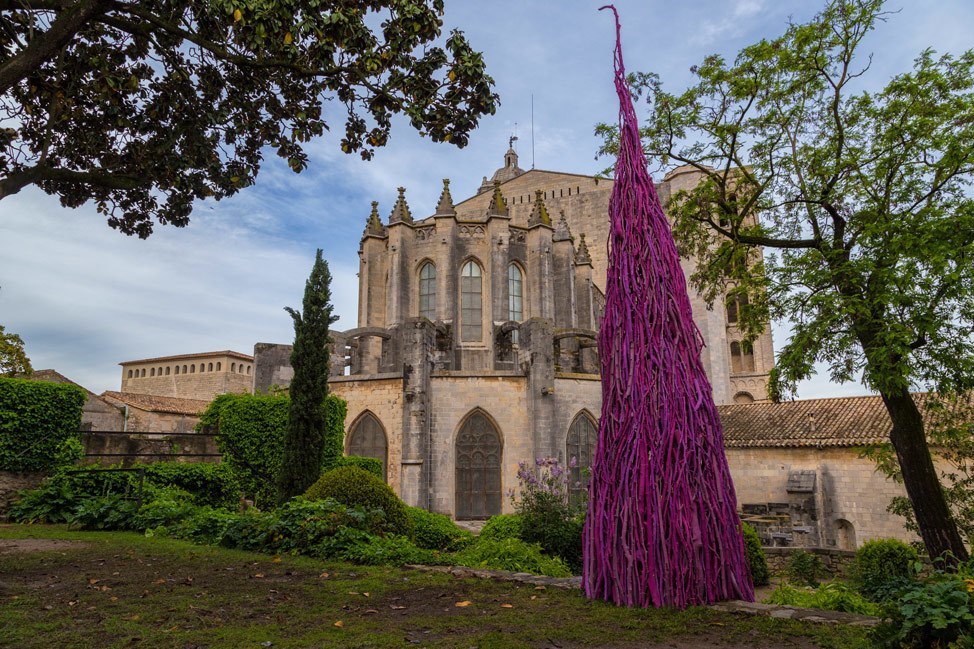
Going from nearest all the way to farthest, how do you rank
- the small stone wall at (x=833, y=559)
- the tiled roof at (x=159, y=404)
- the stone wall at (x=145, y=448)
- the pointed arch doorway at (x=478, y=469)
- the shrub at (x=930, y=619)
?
1. the shrub at (x=930, y=619)
2. the stone wall at (x=145, y=448)
3. the small stone wall at (x=833, y=559)
4. the pointed arch doorway at (x=478, y=469)
5. the tiled roof at (x=159, y=404)

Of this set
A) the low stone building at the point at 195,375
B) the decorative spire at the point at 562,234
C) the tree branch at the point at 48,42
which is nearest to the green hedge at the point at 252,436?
the tree branch at the point at 48,42

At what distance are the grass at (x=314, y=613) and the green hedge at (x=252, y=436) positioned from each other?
762cm

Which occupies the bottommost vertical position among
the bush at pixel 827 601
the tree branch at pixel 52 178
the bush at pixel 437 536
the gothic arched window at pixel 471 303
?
the bush at pixel 437 536

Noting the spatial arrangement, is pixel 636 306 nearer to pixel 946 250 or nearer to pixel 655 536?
pixel 655 536

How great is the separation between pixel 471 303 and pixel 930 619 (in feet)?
73.8

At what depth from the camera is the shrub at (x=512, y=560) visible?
840cm

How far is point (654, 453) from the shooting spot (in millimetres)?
5164

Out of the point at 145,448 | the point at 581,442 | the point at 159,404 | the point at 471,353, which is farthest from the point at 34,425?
the point at 159,404

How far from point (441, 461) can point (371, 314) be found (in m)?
9.15

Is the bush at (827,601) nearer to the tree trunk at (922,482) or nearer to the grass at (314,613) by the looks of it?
the grass at (314,613)

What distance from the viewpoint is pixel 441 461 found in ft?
65.0

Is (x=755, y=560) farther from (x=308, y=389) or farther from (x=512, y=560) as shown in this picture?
(x=308, y=389)

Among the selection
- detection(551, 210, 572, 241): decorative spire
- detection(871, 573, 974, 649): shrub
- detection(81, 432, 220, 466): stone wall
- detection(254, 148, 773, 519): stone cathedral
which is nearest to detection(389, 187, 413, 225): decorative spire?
detection(254, 148, 773, 519): stone cathedral

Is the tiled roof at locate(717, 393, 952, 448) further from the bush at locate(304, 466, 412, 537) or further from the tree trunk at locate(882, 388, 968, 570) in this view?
the bush at locate(304, 466, 412, 537)
